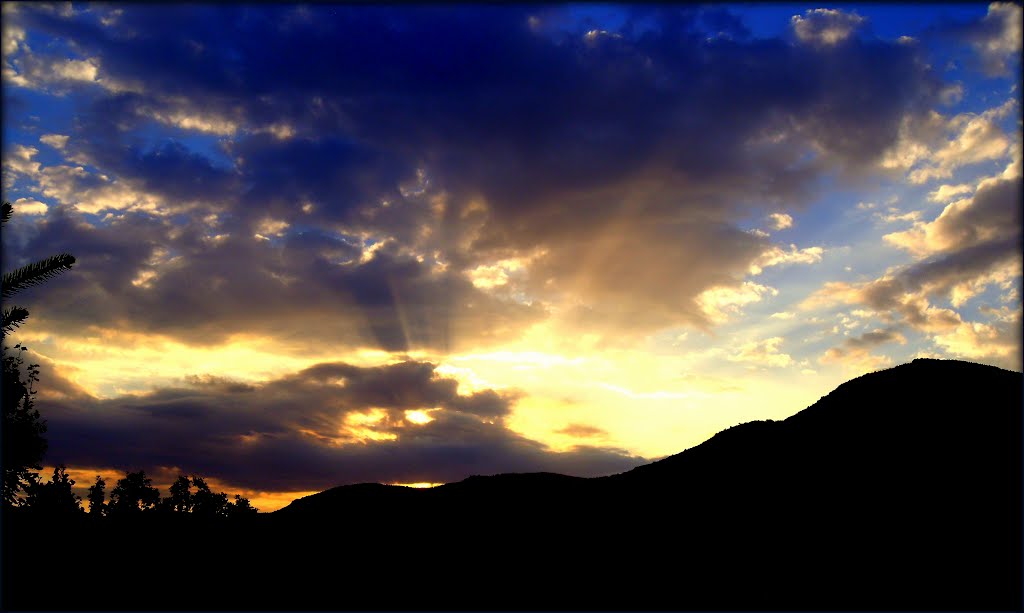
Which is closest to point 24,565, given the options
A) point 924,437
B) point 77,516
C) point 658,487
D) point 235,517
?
point 77,516

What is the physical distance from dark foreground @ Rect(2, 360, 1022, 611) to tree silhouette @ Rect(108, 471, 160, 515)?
29.9 meters

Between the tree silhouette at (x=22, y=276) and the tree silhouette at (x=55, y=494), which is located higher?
the tree silhouette at (x=22, y=276)

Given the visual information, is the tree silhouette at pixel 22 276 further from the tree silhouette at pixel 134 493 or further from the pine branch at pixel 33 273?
the tree silhouette at pixel 134 493

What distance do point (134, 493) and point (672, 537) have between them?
4988 cm

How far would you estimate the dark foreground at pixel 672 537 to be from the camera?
1040 inches

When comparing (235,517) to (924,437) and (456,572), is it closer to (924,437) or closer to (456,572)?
(456,572)

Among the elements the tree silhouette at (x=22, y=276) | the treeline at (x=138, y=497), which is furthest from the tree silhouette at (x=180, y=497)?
the tree silhouette at (x=22, y=276)

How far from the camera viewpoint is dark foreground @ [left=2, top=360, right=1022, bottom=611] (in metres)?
26.4

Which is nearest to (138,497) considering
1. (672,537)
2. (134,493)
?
(134,493)

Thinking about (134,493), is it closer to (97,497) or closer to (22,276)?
(97,497)

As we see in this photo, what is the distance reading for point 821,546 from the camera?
28.1 metres

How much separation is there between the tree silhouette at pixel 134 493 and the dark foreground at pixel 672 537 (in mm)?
29901

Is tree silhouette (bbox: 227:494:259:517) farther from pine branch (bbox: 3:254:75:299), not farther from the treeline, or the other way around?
pine branch (bbox: 3:254:75:299)

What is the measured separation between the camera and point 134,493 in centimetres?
6141
